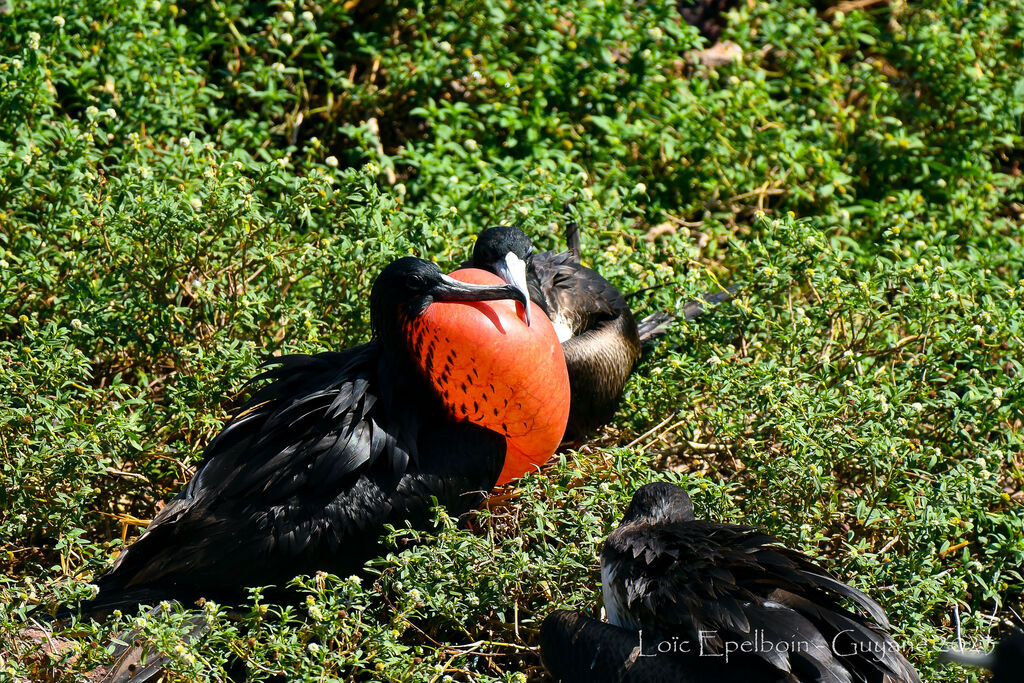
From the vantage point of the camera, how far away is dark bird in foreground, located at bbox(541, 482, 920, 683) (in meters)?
2.80

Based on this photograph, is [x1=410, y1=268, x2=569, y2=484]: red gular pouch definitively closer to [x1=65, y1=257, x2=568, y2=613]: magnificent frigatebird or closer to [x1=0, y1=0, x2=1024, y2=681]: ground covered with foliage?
[x1=65, y1=257, x2=568, y2=613]: magnificent frigatebird

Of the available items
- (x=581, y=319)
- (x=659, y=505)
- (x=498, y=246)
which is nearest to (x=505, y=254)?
(x=498, y=246)

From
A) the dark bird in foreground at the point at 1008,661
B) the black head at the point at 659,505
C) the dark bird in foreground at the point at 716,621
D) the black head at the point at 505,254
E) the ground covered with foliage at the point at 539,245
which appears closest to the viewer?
the dark bird in foreground at the point at 1008,661

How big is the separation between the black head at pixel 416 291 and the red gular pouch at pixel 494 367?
0.03 m

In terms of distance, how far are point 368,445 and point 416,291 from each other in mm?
483

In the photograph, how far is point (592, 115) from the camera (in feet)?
18.0

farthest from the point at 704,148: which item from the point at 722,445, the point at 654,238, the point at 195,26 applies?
the point at 195,26

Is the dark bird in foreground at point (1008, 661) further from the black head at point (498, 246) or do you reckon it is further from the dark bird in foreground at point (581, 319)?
the black head at point (498, 246)

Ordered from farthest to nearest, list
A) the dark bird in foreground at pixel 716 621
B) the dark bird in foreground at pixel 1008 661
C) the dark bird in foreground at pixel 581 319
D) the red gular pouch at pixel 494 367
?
the dark bird in foreground at pixel 581 319, the red gular pouch at pixel 494 367, the dark bird in foreground at pixel 716 621, the dark bird in foreground at pixel 1008 661

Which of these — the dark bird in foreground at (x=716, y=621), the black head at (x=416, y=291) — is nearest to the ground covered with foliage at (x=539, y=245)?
the dark bird in foreground at (x=716, y=621)

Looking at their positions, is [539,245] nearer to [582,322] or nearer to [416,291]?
[582,322]

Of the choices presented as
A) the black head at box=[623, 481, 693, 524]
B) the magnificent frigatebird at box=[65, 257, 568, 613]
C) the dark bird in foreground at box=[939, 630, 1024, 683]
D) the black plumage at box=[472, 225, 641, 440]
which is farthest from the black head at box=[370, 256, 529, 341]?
the dark bird in foreground at box=[939, 630, 1024, 683]

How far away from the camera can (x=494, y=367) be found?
3.67 metres

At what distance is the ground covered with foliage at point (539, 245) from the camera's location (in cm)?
350
